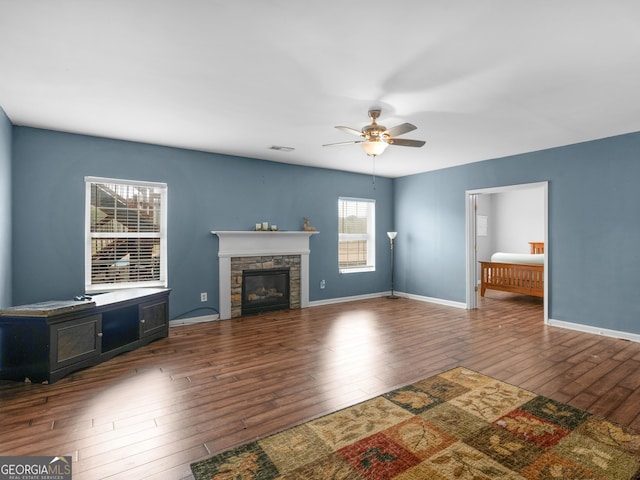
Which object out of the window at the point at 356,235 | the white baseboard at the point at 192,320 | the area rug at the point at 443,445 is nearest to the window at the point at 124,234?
the white baseboard at the point at 192,320

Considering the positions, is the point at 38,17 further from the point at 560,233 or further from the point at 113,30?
the point at 560,233

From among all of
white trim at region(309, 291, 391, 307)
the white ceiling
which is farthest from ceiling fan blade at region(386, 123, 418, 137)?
white trim at region(309, 291, 391, 307)

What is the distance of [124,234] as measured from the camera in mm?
4605

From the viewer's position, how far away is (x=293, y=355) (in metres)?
3.65

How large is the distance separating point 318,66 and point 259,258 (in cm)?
361

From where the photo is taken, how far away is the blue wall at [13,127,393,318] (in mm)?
3971

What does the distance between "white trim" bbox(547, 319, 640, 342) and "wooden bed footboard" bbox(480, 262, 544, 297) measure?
164 centimetres

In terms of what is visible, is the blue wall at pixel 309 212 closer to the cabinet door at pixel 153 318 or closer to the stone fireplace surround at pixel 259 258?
the stone fireplace surround at pixel 259 258

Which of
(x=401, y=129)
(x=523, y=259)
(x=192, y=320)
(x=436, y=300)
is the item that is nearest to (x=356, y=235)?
(x=436, y=300)

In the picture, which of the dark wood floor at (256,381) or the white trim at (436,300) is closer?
the dark wood floor at (256,381)

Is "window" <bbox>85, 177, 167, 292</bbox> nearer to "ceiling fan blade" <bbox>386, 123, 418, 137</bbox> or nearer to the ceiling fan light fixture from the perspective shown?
the ceiling fan light fixture

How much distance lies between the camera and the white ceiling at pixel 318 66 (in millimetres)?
1959

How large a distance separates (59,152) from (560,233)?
6.77 m

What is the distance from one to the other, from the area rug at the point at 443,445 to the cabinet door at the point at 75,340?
2027 mm
